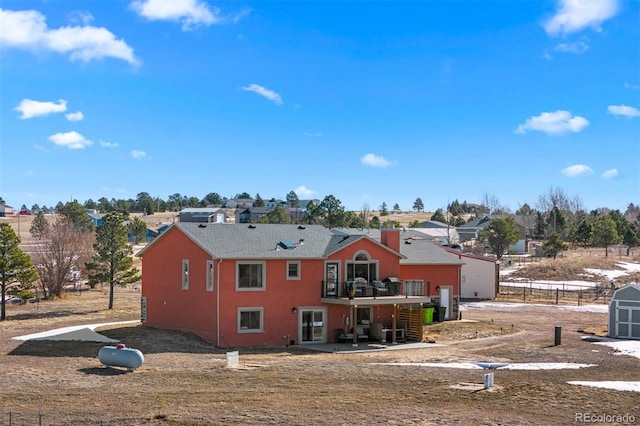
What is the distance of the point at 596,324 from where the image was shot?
43344 mm

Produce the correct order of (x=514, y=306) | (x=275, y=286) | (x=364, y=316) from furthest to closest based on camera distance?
(x=514, y=306) < (x=364, y=316) < (x=275, y=286)

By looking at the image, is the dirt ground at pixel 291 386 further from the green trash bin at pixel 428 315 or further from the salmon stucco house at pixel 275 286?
the green trash bin at pixel 428 315

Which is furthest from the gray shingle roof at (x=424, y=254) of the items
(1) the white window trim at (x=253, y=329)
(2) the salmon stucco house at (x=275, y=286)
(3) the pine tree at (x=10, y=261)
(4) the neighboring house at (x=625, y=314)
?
(3) the pine tree at (x=10, y=261)

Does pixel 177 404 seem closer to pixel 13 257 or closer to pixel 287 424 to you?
pixel 287 424

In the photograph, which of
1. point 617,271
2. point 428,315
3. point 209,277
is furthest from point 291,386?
point 617,271

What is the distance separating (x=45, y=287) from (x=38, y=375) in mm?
33629

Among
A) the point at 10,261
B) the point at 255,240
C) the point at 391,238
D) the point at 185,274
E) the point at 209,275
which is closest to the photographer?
the point at 209,275

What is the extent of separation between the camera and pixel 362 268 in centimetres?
3747

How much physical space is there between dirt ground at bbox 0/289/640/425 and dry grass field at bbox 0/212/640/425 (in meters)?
0.04

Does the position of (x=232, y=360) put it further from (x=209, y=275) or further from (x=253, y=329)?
(x=209, y=275)

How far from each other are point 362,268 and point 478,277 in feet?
78.2

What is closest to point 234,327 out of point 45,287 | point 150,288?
point 150,288

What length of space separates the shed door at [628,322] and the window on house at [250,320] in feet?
62.1

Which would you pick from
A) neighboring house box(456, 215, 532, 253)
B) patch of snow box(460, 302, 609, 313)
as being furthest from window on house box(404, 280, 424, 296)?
neighboring house box(456, 215, 532, 253)
